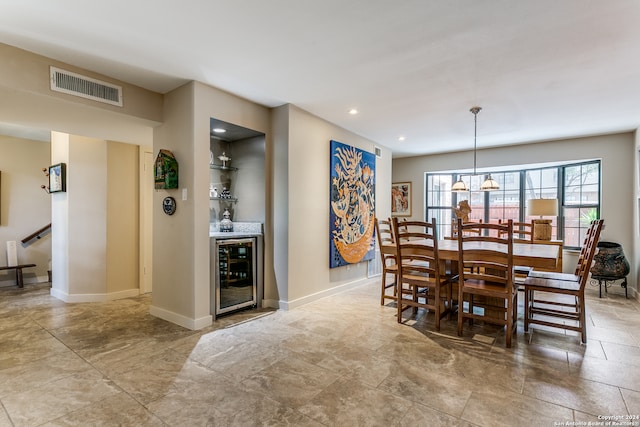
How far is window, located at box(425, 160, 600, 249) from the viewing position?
5.27 m

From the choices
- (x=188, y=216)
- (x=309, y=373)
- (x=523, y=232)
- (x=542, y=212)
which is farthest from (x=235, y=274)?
(x=542, y=212)

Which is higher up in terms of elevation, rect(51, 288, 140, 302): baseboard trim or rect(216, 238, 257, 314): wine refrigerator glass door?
rect(216, 238, 257, 314): wine refrigerator glass door

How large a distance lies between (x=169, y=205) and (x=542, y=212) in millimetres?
5033

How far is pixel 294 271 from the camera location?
12.7 feet

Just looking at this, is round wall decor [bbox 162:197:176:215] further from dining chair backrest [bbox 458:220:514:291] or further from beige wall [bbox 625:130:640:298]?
beige wall [bbox 625:130:640:298]

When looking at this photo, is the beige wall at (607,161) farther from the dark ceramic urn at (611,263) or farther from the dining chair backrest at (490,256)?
the dining chair backrest at (490,256)

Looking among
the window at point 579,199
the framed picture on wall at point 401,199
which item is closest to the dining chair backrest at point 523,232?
the window at point 579,199

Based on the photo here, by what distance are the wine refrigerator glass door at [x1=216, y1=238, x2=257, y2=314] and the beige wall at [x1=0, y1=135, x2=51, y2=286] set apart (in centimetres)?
414

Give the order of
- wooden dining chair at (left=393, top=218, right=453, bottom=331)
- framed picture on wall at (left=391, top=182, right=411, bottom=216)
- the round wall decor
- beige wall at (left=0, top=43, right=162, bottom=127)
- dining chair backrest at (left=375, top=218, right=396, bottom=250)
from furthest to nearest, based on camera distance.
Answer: framed picture on wall at (left=391, top=182, right=411, bottom=216)
dining chair backrest at (left=375, top=218, right=396, bottom=250)
the round wall decor
wooden dining chair at (left=393, top=218, right=453, bottom=331)
beige wall at (left=0, top=43, right=162, bottom=127)

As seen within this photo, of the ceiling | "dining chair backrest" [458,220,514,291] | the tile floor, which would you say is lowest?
the tile floor

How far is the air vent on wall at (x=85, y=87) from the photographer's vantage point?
2713mm

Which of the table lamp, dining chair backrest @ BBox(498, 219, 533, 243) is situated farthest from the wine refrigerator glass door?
the table lamp

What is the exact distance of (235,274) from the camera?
3746 mm

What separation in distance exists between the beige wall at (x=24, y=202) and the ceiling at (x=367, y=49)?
3.88 meters
